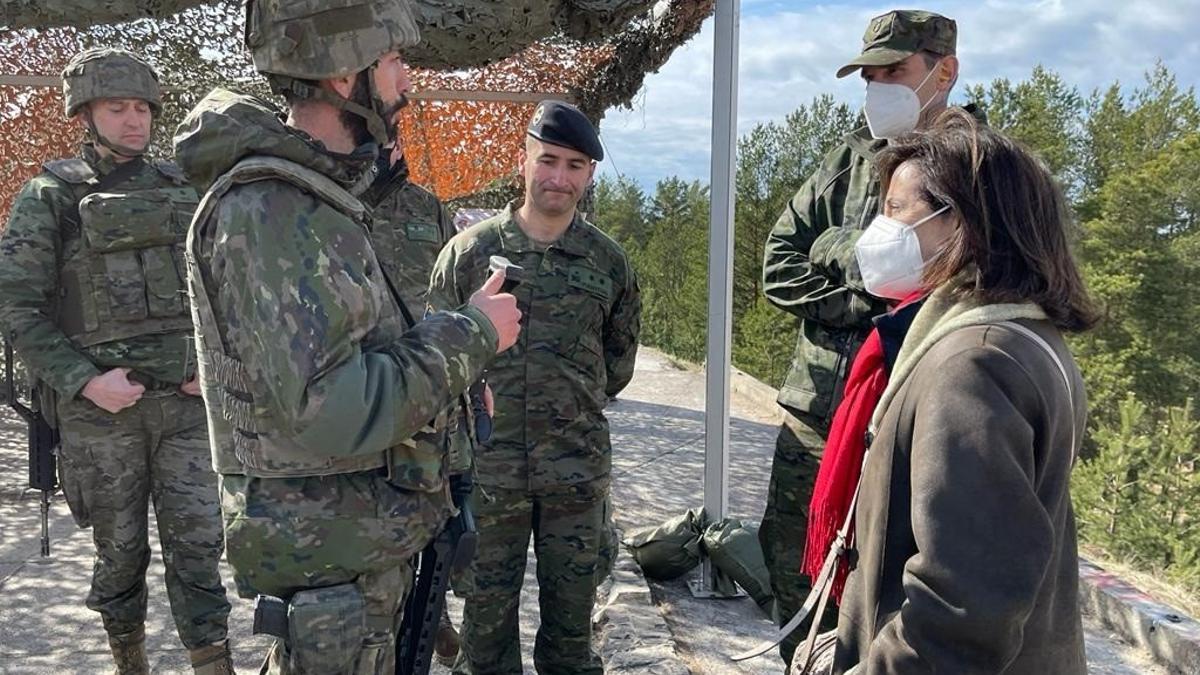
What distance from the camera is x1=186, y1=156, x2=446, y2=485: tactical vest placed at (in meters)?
1.55

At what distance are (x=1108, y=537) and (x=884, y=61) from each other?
5.59m

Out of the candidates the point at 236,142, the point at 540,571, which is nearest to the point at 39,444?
the point at 540,571

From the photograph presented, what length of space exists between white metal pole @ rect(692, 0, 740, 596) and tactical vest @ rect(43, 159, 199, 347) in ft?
7.17

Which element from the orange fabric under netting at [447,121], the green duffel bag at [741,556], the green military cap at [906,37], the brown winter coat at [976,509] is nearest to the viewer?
the brown winter coat at [976,509]

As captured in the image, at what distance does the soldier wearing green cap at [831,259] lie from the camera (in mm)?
2596

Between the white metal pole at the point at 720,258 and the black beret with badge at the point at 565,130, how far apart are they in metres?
1.14

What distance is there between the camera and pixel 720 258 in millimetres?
3896

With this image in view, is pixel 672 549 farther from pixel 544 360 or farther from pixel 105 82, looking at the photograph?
pixel 105 82

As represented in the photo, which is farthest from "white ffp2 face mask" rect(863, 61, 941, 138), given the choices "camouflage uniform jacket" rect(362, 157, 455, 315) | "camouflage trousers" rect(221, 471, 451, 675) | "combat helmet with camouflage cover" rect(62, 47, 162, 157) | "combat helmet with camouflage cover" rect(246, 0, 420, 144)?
"combat helmet with camouflage cover" rect(62, 47, 162, 157)

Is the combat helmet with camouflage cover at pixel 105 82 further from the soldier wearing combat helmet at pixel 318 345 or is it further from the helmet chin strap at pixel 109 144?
the soldier wearing combat helmet at pixel 318 345

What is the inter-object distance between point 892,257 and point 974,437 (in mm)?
480

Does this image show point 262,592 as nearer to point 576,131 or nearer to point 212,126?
point 212,126

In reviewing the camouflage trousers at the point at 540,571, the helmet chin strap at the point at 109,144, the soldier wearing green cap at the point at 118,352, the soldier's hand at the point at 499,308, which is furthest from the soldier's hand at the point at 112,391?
the soldier's hand at the point at 499,308

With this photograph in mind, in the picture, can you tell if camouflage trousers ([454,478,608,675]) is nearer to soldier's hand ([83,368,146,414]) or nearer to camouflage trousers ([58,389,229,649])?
camouflage trousers ([58,389,229,649])
